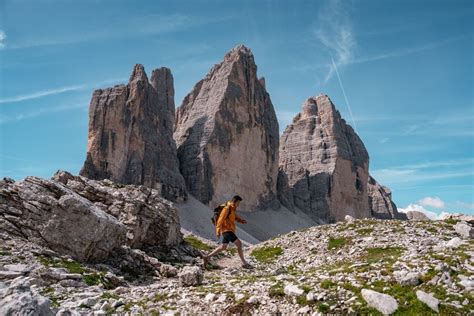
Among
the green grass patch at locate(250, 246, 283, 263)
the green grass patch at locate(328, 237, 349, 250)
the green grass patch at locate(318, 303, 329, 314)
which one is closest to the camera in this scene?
the green grass patch at locate(318, 303, 329, 314)

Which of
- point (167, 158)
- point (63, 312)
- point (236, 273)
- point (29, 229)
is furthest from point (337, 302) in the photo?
point (167, 158)

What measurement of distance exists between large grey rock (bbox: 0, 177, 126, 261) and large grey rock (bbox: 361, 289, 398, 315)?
14474 mm

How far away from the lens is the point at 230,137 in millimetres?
132500

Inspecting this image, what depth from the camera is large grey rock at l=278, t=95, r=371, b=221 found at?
6407 inches

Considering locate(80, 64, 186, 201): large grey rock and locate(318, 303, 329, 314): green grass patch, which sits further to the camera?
locate(80, 64, 186, 201): large grey rock

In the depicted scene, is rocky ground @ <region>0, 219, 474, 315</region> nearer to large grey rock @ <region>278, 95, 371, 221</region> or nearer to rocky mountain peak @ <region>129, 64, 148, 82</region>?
rocky mountain peak @ <region>129, 64, 148, 82</region>

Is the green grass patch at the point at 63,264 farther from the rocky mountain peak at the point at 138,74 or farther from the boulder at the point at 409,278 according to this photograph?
the rocky mountain peak at the point at 138,74

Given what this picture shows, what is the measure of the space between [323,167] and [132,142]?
273 ft

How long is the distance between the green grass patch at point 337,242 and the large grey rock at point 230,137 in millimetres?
92280

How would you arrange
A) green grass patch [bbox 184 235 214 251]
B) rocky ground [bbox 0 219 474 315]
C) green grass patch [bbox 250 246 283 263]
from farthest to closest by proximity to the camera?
green grass patch [bbox 184 235 214 251] → green grass patch [bbox 250 246 283 263] → rocky ground [bbox 0 219 474 315]

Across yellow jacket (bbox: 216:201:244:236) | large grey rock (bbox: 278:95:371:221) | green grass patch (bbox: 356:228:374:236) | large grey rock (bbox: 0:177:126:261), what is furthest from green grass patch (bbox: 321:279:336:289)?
large grey rock (bbox: 278:95:371:221)

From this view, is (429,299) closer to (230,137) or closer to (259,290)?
(259,290)

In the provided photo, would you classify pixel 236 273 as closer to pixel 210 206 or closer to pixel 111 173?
pixel 111 173

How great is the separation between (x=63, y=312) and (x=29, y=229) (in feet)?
41.4
